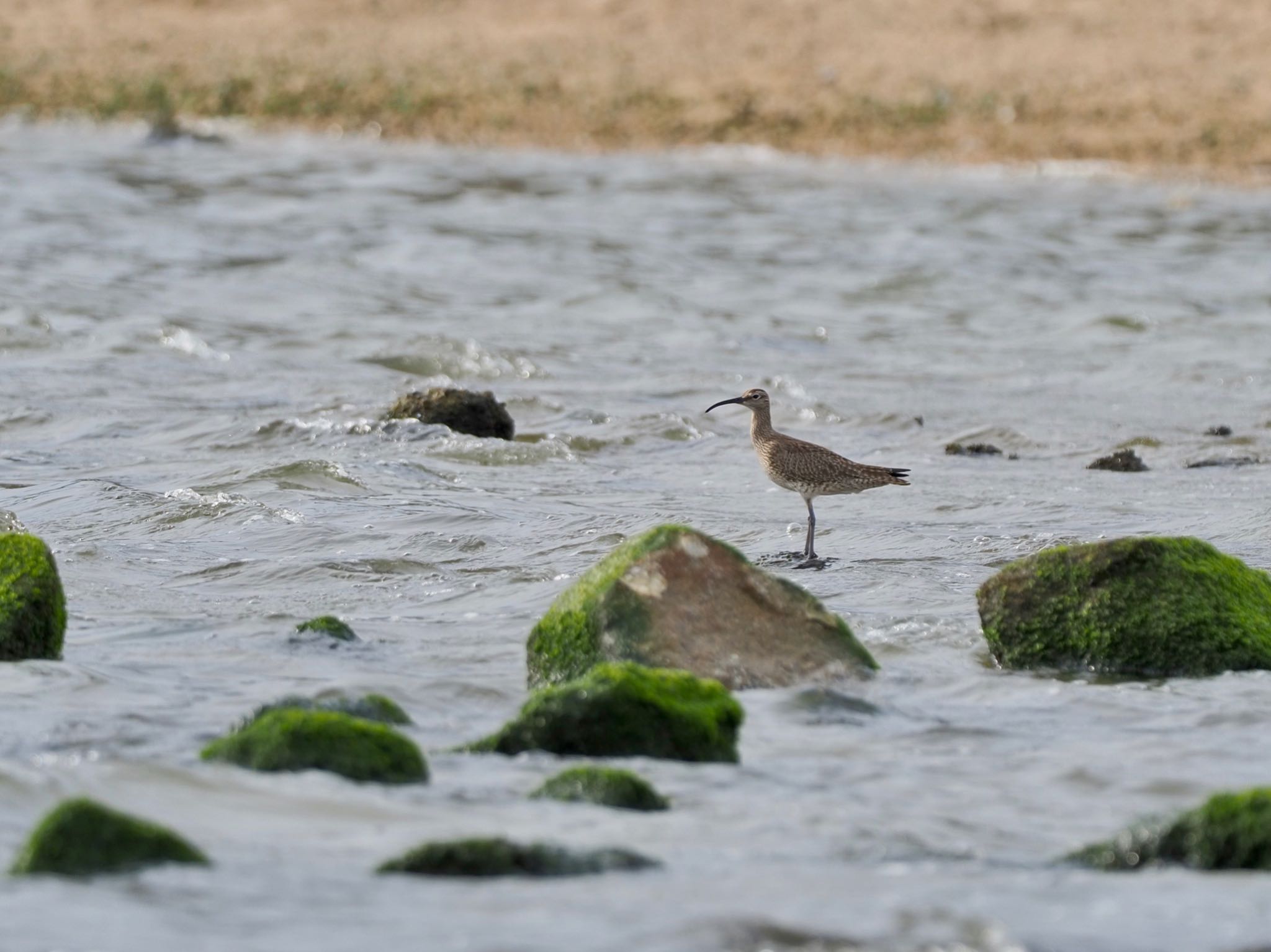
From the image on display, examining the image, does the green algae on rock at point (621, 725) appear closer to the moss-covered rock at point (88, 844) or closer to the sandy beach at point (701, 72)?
the moss-covered rock at point (88, 844)

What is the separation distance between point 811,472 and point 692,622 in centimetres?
315

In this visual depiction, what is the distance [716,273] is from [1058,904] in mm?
20378

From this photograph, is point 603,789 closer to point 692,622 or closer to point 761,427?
point 692,622

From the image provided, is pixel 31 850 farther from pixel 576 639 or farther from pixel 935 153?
pixel 935 153

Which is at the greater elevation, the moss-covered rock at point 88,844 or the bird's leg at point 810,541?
the moss-covered rock at point 88,844

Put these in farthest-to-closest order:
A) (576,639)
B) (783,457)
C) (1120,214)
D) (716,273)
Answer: (1120,214), (716,273), (783,457), (576,639)

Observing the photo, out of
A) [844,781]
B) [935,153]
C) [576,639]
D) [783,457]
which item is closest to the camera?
[844,781]

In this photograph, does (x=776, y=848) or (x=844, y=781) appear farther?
(x=844, y=781)

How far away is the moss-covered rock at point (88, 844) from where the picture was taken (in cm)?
591

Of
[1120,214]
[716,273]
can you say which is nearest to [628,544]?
[716,273]

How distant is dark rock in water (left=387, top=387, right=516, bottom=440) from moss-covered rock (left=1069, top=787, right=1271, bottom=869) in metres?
8.97

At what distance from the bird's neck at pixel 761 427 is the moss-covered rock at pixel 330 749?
5091 mm

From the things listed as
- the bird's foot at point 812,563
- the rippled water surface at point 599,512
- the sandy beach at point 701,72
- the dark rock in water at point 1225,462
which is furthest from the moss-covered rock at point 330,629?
the sandy beach at point 701,72

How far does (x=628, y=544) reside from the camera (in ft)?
28.8
